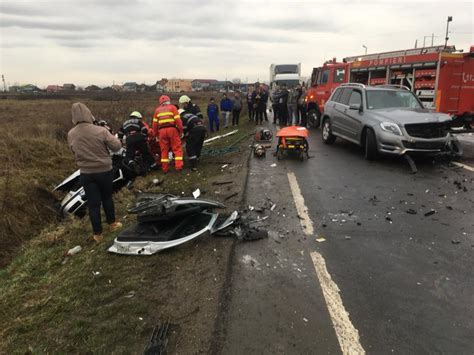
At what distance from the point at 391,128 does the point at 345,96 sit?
2.76 m

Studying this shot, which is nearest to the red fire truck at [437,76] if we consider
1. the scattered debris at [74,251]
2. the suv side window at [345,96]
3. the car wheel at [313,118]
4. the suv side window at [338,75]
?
the suv side window at [338,75]

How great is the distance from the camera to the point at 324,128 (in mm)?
12461

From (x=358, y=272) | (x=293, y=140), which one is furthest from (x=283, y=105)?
(x=358, y=272)

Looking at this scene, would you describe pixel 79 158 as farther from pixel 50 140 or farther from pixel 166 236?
pixel 50 140

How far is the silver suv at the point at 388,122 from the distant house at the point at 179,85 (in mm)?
120115

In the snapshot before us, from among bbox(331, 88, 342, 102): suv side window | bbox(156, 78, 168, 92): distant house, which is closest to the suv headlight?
bbox(331, 88, 342, 102): suv side window

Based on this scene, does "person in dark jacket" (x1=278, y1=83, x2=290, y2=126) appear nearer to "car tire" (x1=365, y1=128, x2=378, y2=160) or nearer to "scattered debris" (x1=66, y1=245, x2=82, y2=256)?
"car tire" (x1=365, y1=128, x2=378, y2=160)

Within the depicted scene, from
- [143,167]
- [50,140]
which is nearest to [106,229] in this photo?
[143,167]

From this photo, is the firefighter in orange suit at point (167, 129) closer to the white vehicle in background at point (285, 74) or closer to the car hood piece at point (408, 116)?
the car hood piece at point (408, 116)

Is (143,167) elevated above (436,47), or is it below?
below

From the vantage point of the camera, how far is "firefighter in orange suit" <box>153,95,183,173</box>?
865 centimetres

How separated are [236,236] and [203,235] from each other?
440 millimetres

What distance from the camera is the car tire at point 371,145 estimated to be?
30.1 ft

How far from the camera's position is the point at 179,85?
131 m
